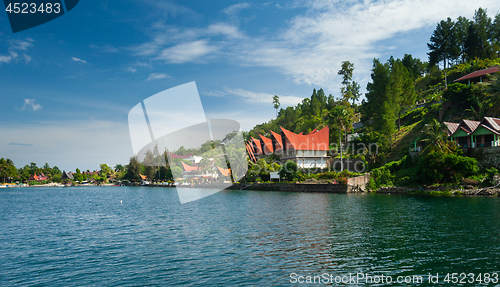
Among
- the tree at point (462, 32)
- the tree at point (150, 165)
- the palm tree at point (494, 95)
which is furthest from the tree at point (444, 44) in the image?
the tree at point (150, 165)

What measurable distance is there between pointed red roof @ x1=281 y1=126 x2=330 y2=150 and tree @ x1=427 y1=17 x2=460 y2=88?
40245 millimetres

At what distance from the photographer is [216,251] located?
53.5 feet

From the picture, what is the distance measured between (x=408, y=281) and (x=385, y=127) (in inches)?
2130

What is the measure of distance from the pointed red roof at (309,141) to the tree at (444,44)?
40.2 m

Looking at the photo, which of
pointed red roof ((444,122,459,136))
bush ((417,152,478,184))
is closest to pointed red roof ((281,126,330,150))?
pointed red roof ((444,122,459,136))

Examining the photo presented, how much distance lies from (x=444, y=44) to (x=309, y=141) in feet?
159

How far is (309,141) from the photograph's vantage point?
236ft

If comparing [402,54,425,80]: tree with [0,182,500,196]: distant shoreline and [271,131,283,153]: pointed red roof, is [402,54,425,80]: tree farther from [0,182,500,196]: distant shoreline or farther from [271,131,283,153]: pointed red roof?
[0,182,500,196]: distant shoreline

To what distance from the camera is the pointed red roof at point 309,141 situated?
70500 mm

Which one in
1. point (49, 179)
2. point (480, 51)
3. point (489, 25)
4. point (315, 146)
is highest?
point (489, 25)

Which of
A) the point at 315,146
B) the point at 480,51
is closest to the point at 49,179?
the point at 315,146

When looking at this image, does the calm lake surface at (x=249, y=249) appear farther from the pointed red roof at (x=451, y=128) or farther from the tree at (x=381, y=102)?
the tree at (x=381, y=102)

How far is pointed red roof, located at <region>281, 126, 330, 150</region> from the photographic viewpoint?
70500mm

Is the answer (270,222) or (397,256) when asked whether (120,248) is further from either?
(397,256)
